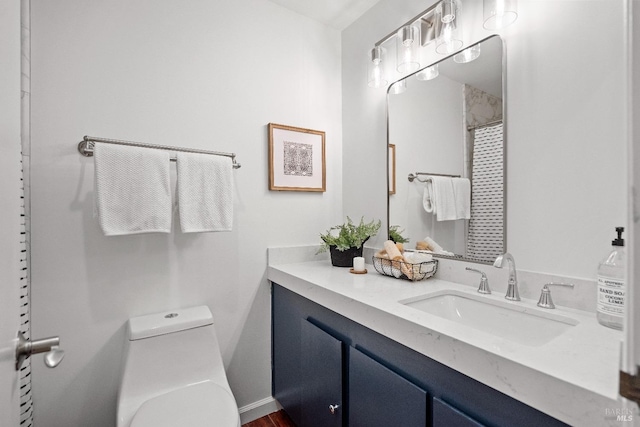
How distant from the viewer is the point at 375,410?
41.1 inches

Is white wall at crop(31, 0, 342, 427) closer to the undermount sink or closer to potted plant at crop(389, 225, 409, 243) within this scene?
potted plant at crop(389, 225, 409, 243)

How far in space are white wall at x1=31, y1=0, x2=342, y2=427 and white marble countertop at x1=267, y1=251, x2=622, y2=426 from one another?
2.39ft

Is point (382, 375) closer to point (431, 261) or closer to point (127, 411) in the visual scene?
point (431, 261)

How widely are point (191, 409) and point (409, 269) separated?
1049mm

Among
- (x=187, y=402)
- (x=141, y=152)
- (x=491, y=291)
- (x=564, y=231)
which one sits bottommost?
(x=187, y=402)

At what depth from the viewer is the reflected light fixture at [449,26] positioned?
1312mm

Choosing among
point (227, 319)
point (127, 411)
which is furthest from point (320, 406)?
point (127, 411)

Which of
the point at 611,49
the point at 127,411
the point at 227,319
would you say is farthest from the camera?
the point at 227,319

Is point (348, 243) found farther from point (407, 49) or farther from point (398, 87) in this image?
point (407, 49)

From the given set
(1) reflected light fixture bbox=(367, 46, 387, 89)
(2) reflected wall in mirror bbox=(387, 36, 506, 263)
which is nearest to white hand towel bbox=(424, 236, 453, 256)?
(2) reflected wall in mirror bbox=(387, 36, 506, 263)

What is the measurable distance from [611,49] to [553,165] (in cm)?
37

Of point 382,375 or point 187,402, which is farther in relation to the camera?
point 187,402

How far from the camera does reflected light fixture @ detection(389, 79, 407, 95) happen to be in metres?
1.67

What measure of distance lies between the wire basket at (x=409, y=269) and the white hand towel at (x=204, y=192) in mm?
803
